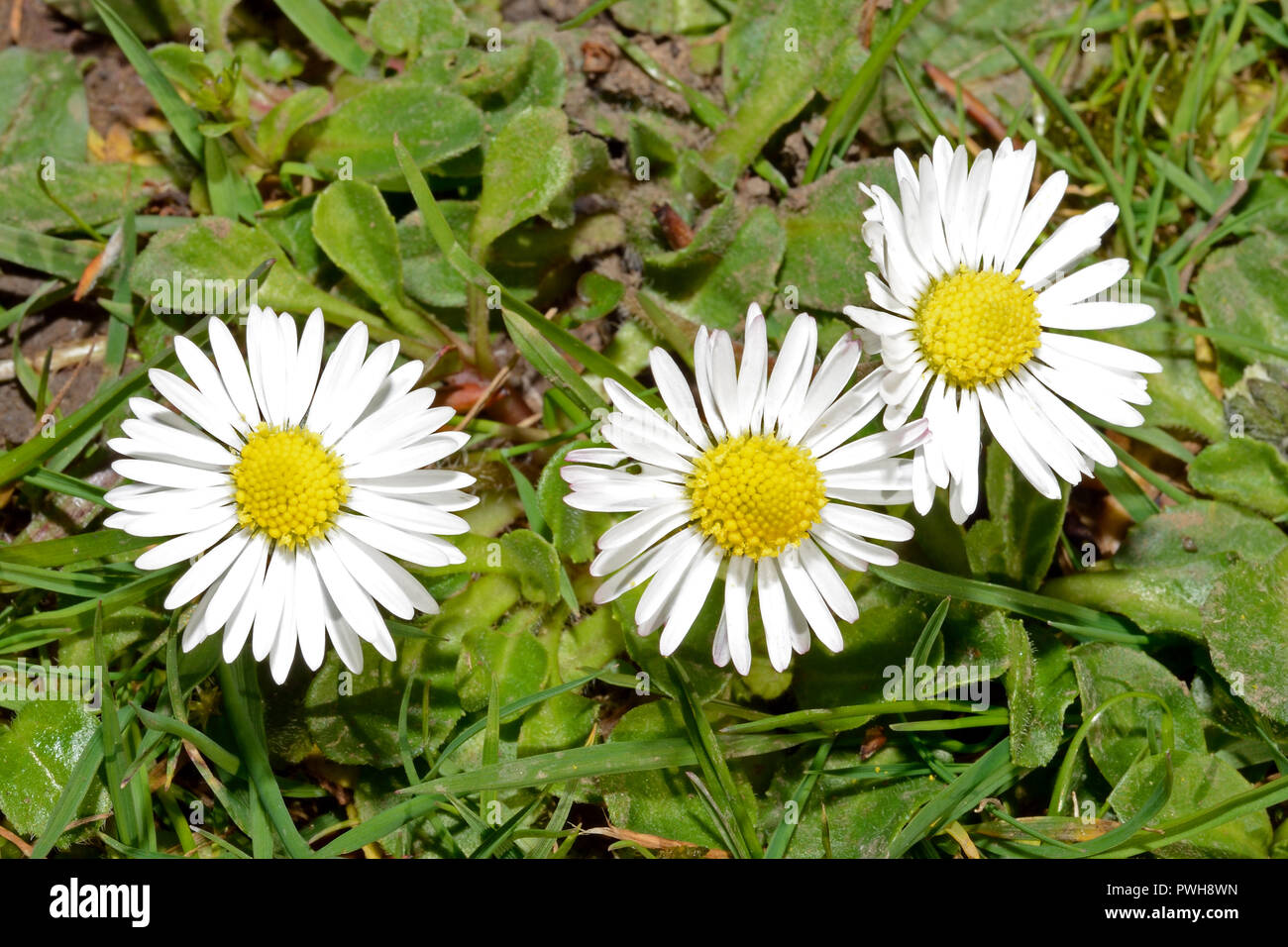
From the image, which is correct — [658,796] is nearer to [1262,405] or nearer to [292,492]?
[292,492]

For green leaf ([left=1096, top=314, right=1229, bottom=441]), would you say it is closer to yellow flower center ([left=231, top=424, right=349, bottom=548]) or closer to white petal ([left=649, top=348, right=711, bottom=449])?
white petal ([left=649, top=348, right=711, bottom=449])

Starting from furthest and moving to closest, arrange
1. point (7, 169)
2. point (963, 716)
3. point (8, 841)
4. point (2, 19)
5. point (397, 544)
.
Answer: point (2, 19), point (7, 169), point (963, 716), point (8, 841), point (397, 544)

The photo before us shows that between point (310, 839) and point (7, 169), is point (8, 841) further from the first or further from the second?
point (7, 169)

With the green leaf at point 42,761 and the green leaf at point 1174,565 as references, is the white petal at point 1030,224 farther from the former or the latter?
the green leaf at point 42,761

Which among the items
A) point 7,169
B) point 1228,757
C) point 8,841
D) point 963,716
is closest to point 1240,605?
point 1228,757

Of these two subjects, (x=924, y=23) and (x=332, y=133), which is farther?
(x=924, y=23)

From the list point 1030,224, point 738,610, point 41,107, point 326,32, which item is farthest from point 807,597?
point 41,107
